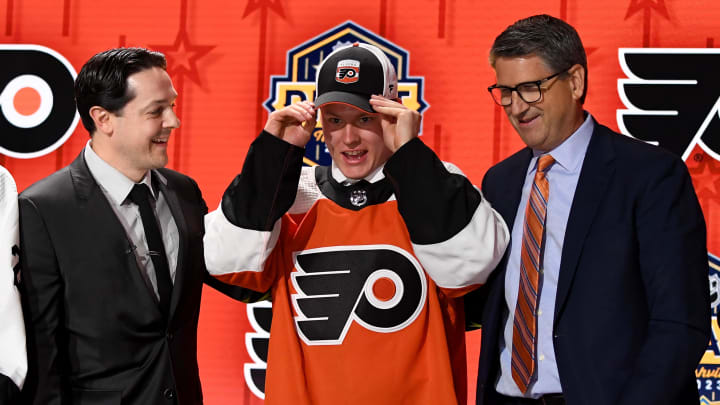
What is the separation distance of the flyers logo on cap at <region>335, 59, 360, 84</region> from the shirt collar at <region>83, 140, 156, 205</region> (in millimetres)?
641

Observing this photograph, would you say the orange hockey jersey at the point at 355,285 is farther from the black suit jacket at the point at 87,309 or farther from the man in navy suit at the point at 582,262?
the black suit jacket at the point at 87,309

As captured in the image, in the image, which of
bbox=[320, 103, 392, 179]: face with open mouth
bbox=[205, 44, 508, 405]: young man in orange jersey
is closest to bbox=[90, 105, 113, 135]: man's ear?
bbox=[205, 44, 508, 405]: young man in orange jersey

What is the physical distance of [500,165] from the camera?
73.3 inches

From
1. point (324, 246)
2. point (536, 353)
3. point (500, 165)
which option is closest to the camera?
point (536, 353)

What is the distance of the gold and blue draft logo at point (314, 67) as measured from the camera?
3.04 meters

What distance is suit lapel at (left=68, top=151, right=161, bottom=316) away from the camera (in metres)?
1.76

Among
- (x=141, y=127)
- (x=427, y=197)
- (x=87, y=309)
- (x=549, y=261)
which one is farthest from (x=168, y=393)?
(x=549, y=261)

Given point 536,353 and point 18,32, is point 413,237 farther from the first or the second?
point 18,32

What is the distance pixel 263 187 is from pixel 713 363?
2167 mm

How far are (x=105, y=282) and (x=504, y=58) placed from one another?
110 cm

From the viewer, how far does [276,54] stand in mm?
3119

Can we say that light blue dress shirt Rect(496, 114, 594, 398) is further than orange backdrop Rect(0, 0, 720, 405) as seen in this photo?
No

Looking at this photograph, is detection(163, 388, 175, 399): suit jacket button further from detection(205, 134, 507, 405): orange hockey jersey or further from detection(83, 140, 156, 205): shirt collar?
detection(83, 140, 156, 205): shirt collar

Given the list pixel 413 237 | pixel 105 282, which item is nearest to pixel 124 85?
pixel 105 282
